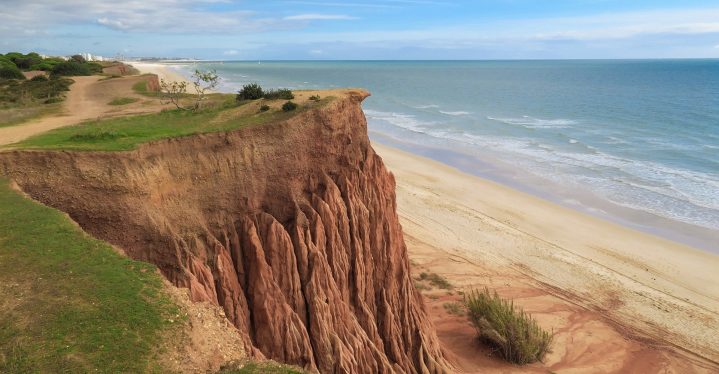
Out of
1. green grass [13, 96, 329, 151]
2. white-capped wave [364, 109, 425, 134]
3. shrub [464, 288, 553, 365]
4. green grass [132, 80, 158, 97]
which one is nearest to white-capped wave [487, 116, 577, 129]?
white-capped wave [364, 109, 425, 134]

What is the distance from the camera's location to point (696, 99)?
113375 mm

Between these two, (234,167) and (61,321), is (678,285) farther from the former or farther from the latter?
(61,321)

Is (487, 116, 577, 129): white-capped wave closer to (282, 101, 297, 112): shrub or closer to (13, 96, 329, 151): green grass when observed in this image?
(282, 101, 297, 112): shrub

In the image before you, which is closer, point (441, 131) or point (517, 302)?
point (517, 302)

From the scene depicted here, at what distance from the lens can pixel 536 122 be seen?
85125 mm

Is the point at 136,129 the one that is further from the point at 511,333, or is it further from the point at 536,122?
the point at 536,122

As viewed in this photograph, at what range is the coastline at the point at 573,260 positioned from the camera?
1045 inches

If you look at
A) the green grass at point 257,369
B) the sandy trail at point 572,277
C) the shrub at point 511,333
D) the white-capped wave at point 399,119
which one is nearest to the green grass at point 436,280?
the sandy trail at point 572,277

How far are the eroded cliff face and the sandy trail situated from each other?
6910 mm

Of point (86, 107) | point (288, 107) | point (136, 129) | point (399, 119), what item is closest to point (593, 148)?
point (399, 119)

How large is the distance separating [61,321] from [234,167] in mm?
7707

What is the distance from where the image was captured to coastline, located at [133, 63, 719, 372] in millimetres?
26547

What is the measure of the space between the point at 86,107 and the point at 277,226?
637 inches

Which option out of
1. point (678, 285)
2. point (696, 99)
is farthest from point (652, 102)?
point (678, 285)
